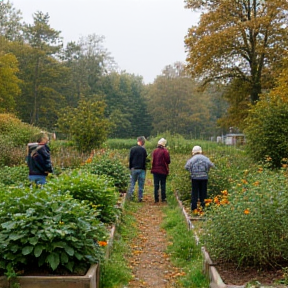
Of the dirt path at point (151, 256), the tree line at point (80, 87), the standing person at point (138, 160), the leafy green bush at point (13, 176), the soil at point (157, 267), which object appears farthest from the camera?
the tree line at point (80, 87)

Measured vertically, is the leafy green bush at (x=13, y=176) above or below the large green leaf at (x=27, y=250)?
above

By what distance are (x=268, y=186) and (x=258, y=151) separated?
10386 mm

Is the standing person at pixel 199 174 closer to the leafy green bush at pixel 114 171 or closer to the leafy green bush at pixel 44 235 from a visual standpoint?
the leafy green bush at pixel 114 171

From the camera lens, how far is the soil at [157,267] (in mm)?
4871

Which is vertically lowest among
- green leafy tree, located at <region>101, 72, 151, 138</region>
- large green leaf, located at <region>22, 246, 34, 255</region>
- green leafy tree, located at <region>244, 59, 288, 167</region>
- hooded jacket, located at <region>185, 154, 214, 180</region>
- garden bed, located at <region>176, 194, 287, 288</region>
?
garden bed, located at <region>176, 194, 287, 288</region>

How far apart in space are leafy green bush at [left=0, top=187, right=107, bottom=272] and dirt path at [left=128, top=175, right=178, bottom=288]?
42.6 inches

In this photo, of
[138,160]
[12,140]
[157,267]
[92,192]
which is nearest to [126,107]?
[12,140]

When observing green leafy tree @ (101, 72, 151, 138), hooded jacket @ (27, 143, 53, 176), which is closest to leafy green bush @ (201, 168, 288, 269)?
hooded jacket @ (27, 143, 53, 176)

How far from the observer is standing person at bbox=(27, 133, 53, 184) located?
9.00 m

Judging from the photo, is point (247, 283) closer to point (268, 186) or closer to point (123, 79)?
point (268, 186)

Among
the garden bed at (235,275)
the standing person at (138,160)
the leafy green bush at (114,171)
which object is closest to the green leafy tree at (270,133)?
the standing person at (138,160)

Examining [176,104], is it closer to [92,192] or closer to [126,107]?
[126,107]

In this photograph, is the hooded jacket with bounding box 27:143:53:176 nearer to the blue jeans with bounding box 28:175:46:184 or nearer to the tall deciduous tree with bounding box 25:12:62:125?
the blue jeans with bounding box 28:175:46:184

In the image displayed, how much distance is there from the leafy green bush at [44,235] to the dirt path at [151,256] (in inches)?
→ 42.6
